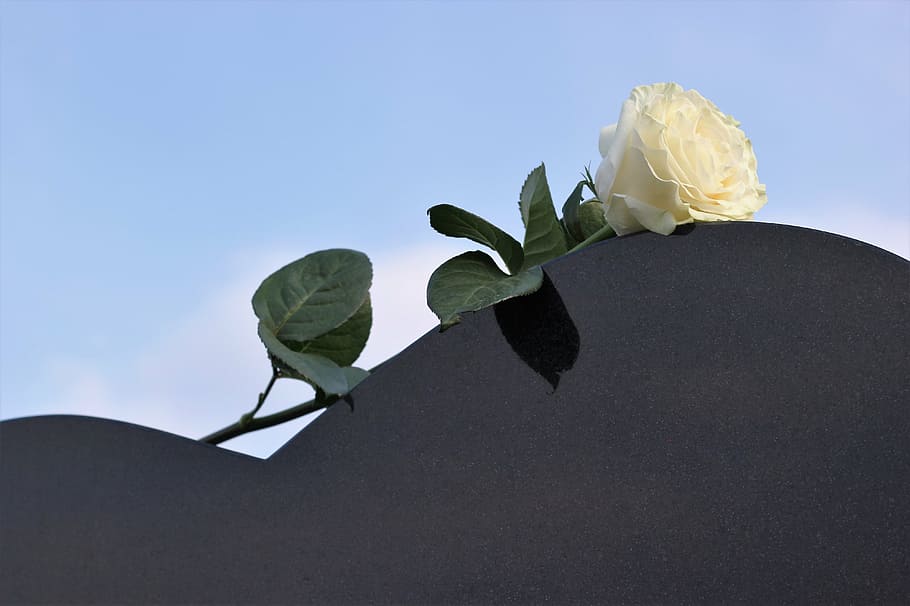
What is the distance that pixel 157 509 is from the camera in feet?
2.14

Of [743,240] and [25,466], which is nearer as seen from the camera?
[743,240]

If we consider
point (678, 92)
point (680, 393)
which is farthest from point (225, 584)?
point (678, 92)

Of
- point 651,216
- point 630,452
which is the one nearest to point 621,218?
point 651,216

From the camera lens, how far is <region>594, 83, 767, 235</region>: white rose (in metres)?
0.56

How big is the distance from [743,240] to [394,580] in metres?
0.32

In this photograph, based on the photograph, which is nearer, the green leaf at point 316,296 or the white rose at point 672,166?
the white rose at point 672,166

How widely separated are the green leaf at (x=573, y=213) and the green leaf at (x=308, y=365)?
8.2 inches

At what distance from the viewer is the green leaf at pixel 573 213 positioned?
678 mm

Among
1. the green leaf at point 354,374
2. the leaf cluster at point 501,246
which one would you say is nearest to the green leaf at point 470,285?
the leaf cluster at point 501,246


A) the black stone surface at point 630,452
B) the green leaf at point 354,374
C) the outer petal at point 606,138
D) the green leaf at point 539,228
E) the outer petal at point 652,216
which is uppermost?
the outer petal at point 606,138

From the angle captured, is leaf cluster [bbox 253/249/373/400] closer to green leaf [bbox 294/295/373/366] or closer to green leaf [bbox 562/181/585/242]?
green leaf [bbox 294/295/373/366]

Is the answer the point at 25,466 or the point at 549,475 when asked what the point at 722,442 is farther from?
the point at 25,466

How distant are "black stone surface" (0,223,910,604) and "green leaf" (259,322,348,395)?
0.06 ft

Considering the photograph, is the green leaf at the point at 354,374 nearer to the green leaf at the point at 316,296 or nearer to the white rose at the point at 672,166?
the green leaf at the point at 316,296
